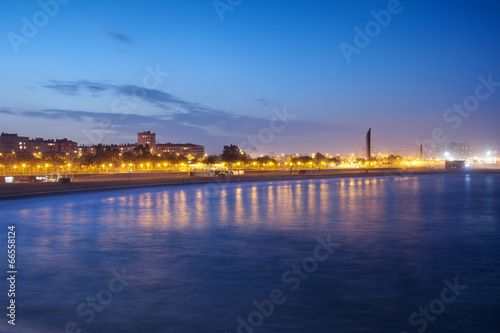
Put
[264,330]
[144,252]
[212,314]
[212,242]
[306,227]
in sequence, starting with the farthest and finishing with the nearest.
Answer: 1. [306,227]
2. [212,242]
3. [144,252]
4. [212,314]
5. [264,330]

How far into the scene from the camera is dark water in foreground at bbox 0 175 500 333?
6395 mm

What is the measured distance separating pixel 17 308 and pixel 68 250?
4.91m

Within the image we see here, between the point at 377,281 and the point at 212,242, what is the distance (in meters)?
5.71

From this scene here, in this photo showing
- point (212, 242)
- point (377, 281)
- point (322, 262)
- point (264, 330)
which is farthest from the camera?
point (212, 242)

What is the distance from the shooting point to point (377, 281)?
835 cm

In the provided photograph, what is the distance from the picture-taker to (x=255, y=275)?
29.3ft

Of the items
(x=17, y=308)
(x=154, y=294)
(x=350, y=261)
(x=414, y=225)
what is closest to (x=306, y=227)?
(x=414, y=225)

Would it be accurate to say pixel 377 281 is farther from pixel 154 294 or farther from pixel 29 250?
pixel 29 250

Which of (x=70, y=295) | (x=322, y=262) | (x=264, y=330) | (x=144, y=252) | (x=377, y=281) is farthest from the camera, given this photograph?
(x=144, y=252)

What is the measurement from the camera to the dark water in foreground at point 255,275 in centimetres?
639

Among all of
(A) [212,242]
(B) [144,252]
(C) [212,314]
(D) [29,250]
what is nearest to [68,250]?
(D) [29,250]

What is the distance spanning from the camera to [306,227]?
15.7 m

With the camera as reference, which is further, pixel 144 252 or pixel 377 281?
pixel 144 252

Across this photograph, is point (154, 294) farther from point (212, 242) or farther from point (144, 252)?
point (212, 242)
